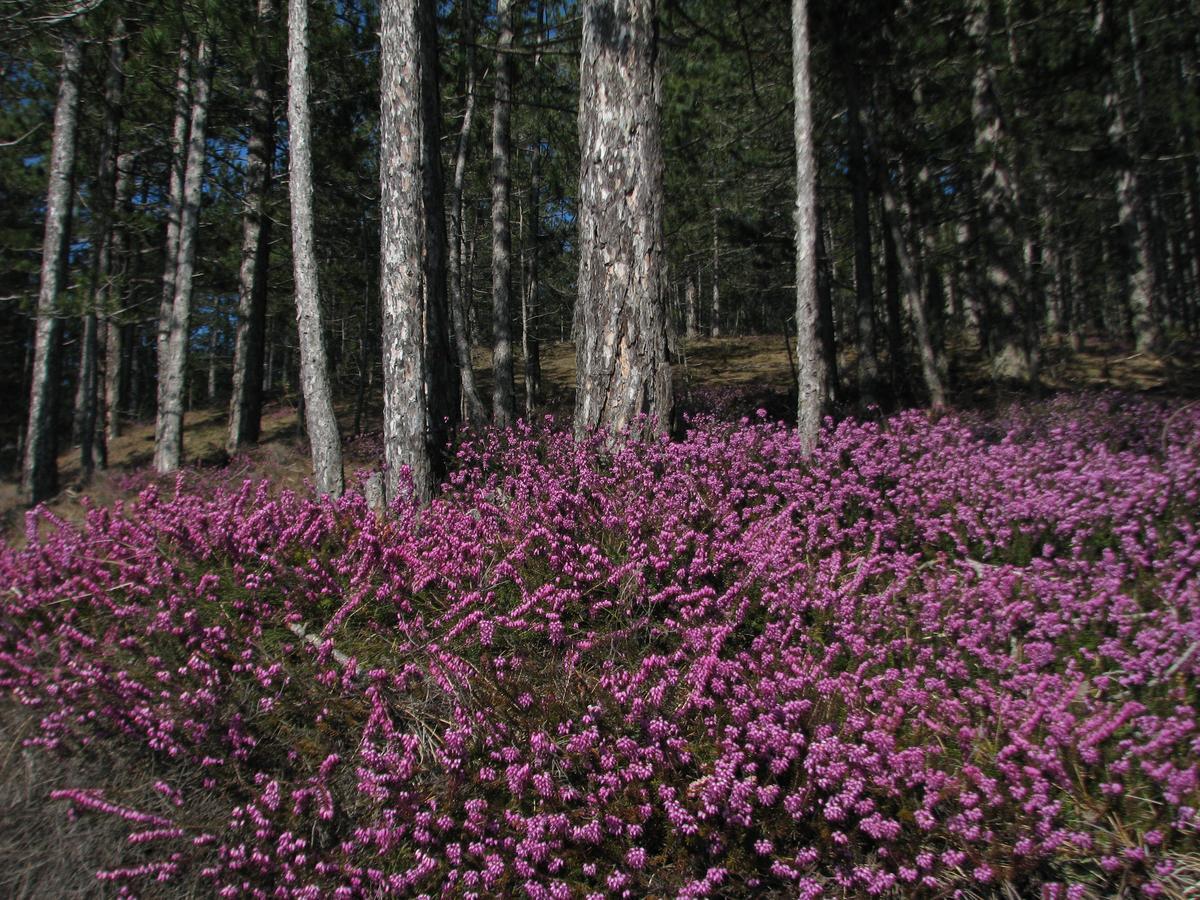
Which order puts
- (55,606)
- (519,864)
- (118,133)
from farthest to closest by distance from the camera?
(118,133) < (55,606) < (519,864)

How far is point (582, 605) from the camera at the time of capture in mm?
3463

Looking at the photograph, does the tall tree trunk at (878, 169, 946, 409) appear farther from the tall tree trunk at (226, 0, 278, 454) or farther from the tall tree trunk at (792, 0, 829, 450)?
the tall tree trunk at (226, 0, 278, 454)

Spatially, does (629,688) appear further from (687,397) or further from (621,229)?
(687,397)

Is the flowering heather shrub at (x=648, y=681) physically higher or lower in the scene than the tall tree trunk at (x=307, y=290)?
lower

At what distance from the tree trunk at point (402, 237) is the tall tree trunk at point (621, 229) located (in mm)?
1314

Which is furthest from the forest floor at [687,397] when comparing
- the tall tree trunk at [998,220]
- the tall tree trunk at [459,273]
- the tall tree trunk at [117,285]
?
the tall tree trunk at [117,285]

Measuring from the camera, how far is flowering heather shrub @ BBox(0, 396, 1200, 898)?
2391mm

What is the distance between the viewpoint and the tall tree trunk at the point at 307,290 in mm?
6527

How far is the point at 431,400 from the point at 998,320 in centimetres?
1016

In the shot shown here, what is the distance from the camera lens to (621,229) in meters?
5.08

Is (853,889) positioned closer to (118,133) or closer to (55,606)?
(55,606)

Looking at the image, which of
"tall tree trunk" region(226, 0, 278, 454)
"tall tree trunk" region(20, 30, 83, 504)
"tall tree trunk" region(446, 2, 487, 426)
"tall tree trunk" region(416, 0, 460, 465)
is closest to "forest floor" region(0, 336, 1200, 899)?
"tall tree trunk" region(416, 0, 460, 465)

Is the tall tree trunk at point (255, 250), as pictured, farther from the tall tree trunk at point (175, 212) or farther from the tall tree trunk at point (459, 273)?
the tall tree trunk at point (459, 273)

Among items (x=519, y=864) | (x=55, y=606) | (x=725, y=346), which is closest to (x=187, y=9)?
(x=55, y=606)
